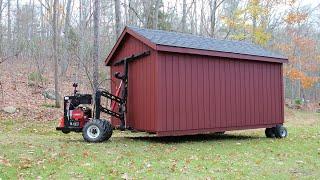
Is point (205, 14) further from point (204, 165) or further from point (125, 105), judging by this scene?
point (204, 165)

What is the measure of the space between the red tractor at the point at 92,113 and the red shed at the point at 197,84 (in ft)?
0.82

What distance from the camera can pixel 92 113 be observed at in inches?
421

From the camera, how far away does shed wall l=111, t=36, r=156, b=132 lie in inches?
396

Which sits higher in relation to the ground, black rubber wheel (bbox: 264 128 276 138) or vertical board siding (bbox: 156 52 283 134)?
vertical board siding (bbox: 156 52 283 134)

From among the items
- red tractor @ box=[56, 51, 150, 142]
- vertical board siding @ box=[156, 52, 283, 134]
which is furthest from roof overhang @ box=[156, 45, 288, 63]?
red tractor @ box=[56, 51, 150, 142]

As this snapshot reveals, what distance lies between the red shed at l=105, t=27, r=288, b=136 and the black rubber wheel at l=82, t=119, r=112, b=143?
1.15m

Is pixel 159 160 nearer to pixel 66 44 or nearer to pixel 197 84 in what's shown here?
pixel 197 84

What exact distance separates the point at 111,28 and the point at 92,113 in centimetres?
2207

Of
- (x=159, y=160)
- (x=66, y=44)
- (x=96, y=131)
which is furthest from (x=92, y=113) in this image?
(x=66, y=44)

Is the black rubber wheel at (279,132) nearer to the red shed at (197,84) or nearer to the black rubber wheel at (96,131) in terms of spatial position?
the red shed at (197,84)

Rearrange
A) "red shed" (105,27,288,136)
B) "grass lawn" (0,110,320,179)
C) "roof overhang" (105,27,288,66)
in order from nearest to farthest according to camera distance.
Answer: "grass lawn" (0,110,320,179)
"roof overhang" (105,27,288,66)
"red shed" (105,27,288,136)

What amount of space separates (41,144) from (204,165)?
3.96m

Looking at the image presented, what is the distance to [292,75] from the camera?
27234mm

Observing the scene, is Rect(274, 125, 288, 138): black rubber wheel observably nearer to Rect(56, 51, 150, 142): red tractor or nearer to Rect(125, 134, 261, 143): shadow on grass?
Rect(125, 134, 261, 143): shadow on grass
